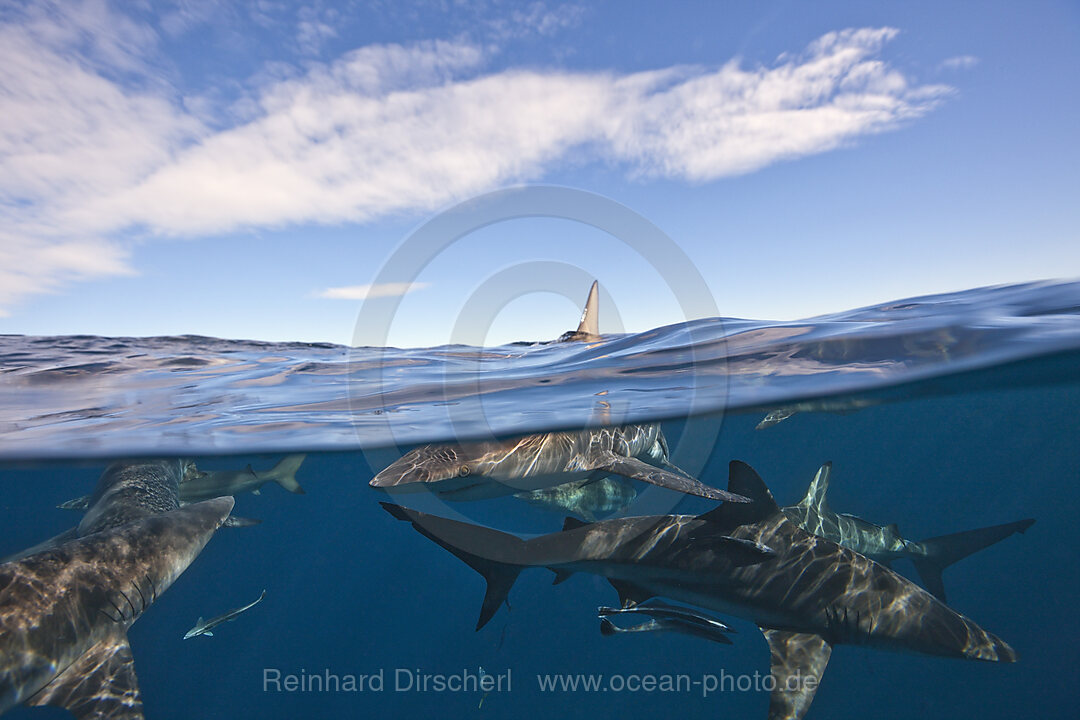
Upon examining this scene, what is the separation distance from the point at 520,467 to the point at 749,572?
3.35 metres

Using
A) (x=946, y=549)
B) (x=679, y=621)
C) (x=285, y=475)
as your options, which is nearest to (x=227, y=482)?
(x=285, y=475)

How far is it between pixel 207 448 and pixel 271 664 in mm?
17242

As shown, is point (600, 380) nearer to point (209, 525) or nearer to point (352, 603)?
point (209, 525)

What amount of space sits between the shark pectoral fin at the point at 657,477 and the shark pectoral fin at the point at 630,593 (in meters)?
1.24

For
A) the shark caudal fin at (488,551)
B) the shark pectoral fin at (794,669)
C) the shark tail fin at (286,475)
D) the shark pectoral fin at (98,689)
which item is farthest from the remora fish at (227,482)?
the shark pectoral fin at (794,669)

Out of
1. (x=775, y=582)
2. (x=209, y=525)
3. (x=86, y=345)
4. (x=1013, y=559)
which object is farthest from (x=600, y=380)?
(x=1013, y=559)

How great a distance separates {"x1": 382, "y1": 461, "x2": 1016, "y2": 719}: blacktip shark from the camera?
5453mm

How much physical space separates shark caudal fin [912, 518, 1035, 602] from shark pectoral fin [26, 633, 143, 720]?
1059cm

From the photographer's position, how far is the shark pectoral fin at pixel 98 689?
5.15 meters

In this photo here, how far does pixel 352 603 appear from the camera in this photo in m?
33.2

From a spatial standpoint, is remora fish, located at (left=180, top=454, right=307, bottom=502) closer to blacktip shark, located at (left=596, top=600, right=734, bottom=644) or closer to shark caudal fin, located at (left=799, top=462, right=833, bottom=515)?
blacktip shark, located at (left=596, top=600, right=734, bottom=644)

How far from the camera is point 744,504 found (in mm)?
5555

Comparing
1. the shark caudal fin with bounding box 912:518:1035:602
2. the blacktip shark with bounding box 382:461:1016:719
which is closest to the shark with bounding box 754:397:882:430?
the shark caudal fin with bounding box 912:518:1035:602

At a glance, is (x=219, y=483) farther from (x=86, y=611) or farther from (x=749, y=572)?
(x=749, y=572)
